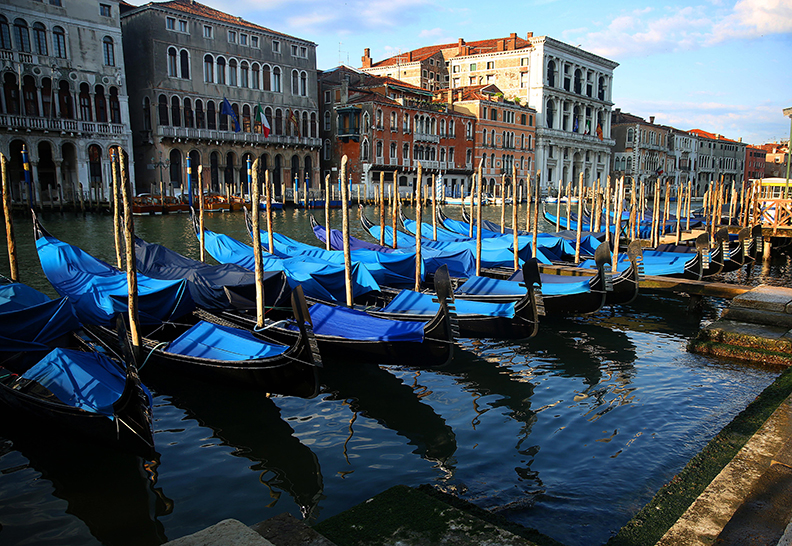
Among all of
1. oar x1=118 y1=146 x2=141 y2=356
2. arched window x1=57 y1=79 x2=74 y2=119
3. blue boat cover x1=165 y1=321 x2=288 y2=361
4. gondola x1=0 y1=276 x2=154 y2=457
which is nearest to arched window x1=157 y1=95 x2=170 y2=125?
arched window x1=57 y1=79 x2=74 y2=119

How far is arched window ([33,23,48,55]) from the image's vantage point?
64.6ft

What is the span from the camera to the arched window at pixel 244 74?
2545cm

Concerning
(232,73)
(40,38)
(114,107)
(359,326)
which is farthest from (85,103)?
(359,326)

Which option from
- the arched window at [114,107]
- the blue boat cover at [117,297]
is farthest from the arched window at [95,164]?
the blue boat cover at [117,297]

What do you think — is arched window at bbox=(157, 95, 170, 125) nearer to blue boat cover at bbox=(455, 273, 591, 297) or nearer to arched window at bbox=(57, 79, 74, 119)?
arched window at bbox=(57, 79, 74, 119)

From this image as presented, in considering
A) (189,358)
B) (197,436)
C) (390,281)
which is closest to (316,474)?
(197,436)

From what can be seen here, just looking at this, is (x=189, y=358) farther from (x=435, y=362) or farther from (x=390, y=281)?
(x=390, y=281)

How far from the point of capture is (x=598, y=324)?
25.1ft

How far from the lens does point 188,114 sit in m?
24.0

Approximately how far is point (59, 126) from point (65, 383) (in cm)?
1961

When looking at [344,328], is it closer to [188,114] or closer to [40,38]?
[40,38]

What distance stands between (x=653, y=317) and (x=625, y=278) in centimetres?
86

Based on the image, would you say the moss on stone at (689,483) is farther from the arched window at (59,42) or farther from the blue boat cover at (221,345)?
the arched window at (59,42)

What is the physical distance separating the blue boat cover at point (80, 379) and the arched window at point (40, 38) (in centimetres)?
1995
